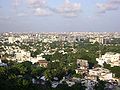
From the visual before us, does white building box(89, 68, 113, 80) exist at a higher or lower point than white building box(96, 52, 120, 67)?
higher

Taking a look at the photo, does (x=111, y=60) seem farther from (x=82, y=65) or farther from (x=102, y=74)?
(x=102, y=74)

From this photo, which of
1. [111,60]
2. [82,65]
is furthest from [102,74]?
[111,60]

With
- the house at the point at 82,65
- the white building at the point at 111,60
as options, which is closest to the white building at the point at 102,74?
the house at the point at 82,65

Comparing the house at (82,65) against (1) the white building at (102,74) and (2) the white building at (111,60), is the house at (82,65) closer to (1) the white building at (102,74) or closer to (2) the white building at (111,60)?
(1) the white building at (102,74)

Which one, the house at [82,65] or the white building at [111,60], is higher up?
the house at [82,65]

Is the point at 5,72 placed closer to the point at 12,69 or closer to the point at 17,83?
the point at 12,69

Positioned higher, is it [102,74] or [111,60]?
[102,74]

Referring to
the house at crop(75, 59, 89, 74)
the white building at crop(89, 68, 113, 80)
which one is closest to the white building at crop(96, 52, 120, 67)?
the house at crop(75, 59, 89, 74)

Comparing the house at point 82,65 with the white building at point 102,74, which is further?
the house at point 82,65

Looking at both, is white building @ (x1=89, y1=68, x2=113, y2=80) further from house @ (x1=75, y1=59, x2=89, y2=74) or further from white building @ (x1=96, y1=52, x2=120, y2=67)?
white building @ (x1=96, y1=52, x2=120, y2=67)

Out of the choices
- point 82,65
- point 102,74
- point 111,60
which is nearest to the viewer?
point 102,74

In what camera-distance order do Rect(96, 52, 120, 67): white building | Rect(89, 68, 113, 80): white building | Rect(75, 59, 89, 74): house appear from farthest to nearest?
Rect(96, 52, 120, 67): white building
Rect(75, 59, 89, 74): house
Rect(89, 68, 113, 80): white building

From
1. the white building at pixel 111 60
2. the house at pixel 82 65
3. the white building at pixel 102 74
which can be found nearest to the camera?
the white building at pixel 102 74
